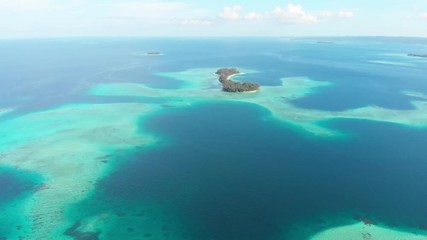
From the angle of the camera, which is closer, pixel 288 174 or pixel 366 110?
pixel 288 174

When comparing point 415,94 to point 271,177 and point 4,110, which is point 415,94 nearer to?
point 271,177

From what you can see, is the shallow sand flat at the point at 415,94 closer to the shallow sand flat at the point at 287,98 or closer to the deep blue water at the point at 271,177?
the shallow sand flat at the point at 287,98

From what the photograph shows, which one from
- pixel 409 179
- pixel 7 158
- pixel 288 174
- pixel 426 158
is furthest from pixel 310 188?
pixel 7 158

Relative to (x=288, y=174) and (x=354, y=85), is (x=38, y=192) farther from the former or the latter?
(x=354, y=85)

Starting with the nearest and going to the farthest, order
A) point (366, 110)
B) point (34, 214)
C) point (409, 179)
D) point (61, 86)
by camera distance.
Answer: point (34, 214)
point (409, 179)
point (366, 110)
point (61, 86)

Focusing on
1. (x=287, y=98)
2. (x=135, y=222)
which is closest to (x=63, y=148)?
(x=135, y=222)

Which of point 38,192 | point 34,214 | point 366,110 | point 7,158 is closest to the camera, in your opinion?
point 34,214

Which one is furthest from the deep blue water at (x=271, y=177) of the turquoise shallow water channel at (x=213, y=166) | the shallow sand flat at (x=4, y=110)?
the shallow sand flat at (x=4, y=110)
